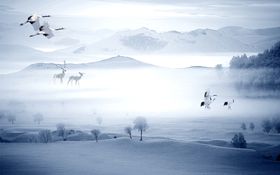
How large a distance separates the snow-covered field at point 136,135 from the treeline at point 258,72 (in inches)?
214

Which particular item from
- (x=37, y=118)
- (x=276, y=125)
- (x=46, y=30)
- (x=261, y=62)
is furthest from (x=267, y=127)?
(x=261, y=62)

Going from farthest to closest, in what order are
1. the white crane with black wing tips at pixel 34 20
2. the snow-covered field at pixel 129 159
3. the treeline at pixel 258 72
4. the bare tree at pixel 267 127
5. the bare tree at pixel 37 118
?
the treeline at pixel 258 72 → the bare tree at pixel 37 118 → the bare tree at pixel 267 127 → the snow-covered field at pixel 129 159 → the white crane with black wing tips at pixel 34 20

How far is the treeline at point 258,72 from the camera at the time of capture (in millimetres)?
142250

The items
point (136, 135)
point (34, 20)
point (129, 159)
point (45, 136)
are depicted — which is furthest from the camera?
point (136, 135)

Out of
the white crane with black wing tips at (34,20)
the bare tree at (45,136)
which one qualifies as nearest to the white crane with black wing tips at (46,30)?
the white crane with black wing tips at (34,20)

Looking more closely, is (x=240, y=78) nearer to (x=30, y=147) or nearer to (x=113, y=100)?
(x=113, y=100)

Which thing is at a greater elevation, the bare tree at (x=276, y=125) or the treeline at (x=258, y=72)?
the treeline at (x=258, y=72)

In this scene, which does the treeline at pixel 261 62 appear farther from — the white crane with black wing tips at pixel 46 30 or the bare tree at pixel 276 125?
the white crane with black wing tips at pixel 46 30

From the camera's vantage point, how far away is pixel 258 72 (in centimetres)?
14975

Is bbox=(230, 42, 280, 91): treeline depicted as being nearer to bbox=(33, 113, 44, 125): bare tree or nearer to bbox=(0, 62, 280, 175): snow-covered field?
bbox=(0, 62, 280, 175): snow-covered field

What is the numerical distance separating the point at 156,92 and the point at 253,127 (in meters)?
91.1

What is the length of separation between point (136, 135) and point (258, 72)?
92.3 meters

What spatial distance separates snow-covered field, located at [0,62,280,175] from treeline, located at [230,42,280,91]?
214 inches

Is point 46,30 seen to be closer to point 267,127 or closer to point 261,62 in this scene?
point 267,127
